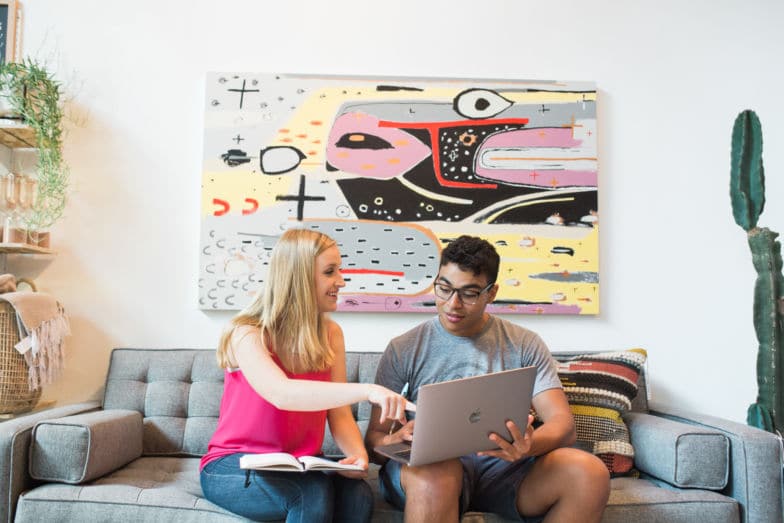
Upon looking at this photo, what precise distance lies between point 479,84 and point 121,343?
1813 mm

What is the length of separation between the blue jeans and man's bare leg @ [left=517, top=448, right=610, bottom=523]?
1.36 feet

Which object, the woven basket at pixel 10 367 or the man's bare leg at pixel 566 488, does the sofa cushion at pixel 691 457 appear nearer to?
the man's bare leg at pixel 566 488

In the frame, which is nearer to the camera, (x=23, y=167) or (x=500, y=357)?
(x=500, y=357)

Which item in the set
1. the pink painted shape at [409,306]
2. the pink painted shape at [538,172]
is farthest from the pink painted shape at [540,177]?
the pink painted shape at [409,306]

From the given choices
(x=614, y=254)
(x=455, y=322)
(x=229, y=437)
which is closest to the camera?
(x=229, y=437)

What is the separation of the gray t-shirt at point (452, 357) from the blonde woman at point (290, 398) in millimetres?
165

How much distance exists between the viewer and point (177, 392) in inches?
95.5

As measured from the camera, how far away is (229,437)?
179 cm

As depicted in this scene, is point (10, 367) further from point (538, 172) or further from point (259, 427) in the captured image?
point (538, 172)

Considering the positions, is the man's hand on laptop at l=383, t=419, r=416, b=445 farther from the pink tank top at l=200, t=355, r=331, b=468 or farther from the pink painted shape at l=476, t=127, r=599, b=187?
the pink painted shape at l=476, t=127, r=599, b=187

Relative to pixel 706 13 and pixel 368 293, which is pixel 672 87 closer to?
pixel 706 13

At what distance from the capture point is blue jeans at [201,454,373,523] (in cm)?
162

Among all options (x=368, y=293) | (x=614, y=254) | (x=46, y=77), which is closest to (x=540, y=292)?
(x=614, y=254)

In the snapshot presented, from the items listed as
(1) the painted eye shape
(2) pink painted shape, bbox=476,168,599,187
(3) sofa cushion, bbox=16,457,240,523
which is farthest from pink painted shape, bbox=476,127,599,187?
(3) sofa cushion, bbox=16,457,240,523
